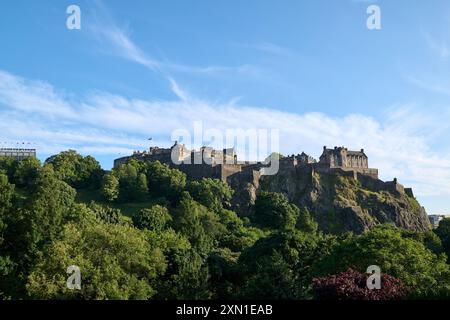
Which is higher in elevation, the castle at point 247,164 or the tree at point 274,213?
the castle at point 247,164

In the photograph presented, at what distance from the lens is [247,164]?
11538 centimetres

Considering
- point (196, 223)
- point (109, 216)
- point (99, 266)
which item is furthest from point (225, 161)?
point (99, 266)

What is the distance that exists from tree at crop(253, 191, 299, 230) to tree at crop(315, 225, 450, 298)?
5459cm

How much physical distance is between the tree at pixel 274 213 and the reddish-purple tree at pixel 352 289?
63.1m

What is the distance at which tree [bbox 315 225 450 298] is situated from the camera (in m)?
34.4

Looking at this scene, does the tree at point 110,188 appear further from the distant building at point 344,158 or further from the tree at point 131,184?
the distant building at point 344,158

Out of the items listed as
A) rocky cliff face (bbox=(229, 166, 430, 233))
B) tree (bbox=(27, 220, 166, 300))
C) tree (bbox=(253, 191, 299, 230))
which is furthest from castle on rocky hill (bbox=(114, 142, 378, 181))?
tree (bbox=(27, 220, 166, 300))

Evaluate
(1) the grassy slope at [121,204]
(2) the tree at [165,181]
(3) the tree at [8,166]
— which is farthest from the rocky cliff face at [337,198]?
(3) the tree at [8,166]

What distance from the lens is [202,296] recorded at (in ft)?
116

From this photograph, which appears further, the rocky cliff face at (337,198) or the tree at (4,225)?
the rocky cliff face at (337,198)

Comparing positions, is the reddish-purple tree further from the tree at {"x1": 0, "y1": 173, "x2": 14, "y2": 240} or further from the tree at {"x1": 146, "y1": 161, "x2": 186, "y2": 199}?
the tree at {"x1": 146, "y1": 161, "x2": 186, "y2": 199}

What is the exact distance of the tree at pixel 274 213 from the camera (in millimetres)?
93562
